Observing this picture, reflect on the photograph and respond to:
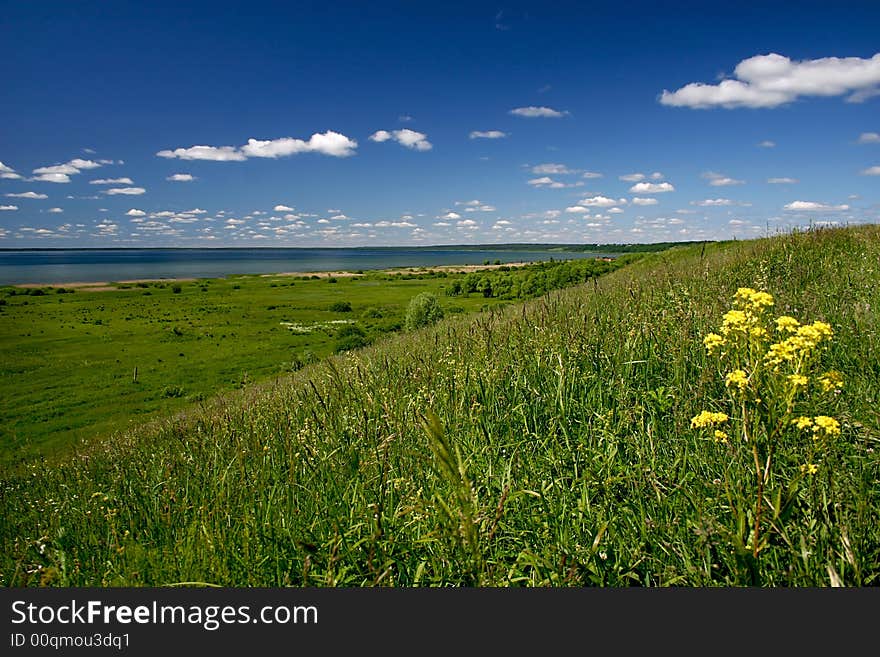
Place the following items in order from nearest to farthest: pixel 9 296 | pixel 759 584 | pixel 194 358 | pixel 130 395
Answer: pixel 759 584, pixel 130 395, pixel 194 358, pixel 9 296

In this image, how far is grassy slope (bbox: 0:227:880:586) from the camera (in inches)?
79.0

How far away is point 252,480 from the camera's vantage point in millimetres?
3303

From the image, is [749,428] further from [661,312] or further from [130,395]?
[130,395]

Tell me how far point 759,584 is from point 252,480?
292cm

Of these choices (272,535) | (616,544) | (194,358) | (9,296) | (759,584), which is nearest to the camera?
(759,584)

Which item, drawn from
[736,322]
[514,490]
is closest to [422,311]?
[514,490]

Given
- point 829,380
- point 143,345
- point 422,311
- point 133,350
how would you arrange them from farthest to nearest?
point 143,345 → point 133,350 → point 422,311 → point 829,380

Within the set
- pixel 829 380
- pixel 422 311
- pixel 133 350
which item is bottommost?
pixel 133 350

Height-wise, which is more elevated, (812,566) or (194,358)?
(812,566)

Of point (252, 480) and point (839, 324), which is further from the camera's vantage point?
point (839, 324)

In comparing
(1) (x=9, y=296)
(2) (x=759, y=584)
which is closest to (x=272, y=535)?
(2) (x=759, y=584)

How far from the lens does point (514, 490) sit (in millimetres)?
2637

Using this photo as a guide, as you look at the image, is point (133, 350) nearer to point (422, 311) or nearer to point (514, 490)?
point (422, 311)

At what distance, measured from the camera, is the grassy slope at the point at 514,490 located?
79.0 inches
